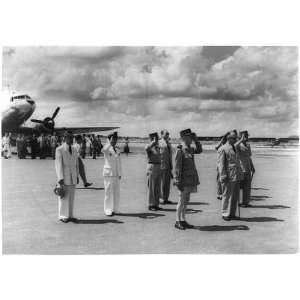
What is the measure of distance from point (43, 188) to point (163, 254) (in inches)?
238

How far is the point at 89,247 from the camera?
6.46m

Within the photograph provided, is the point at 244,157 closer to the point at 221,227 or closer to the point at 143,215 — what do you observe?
the point at 221,227

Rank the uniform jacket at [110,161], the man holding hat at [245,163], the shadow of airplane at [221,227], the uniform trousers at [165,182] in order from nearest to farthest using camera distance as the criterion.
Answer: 1. the shadow of airplane at [221,227]
2. the uniform jacket at [110,161]
3. the man holding hat at [245,163]
4. the uniform trousers at [165,182]

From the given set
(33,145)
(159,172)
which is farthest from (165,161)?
(33,145)

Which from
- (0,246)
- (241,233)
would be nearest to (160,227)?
(241,233)

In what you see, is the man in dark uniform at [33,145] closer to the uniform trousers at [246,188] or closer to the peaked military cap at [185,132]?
the uniform trousers at [246,188]

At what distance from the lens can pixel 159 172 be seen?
8.95 meters

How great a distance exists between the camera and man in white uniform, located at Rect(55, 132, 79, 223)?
7.65 metres

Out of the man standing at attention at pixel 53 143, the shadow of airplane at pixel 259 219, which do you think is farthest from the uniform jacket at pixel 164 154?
the man standing at attention at pixel 53 143

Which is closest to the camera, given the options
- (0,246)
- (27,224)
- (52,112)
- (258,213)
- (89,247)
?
(89,247)

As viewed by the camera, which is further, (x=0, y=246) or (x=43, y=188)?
(x=43, y=188)

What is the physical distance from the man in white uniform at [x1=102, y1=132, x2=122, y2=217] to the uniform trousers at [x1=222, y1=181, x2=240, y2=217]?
7.44 feet

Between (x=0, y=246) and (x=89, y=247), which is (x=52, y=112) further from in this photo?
(x=89, y=247)

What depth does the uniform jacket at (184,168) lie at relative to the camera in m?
7.09
